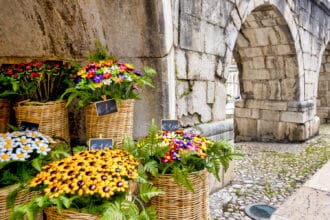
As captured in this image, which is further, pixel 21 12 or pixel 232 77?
pixel 232 77

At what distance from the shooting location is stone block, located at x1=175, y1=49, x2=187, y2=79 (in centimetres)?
273

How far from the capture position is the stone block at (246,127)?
6.38 meters

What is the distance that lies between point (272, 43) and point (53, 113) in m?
4.74

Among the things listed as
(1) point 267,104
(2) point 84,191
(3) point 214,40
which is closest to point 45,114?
(2) point 84,191

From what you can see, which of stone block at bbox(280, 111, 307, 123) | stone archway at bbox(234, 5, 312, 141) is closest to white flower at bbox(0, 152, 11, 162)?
stone archway at bbox(234, 5, 312, 141)

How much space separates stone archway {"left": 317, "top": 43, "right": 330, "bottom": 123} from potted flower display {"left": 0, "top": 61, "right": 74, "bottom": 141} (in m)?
8.74

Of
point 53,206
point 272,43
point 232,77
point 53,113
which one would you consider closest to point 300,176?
point 272,43

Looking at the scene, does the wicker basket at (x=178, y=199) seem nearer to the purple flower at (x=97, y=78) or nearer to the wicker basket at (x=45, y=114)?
the purple flower at (x=97, y=78)

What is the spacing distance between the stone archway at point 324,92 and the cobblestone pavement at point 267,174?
3262 millimetres

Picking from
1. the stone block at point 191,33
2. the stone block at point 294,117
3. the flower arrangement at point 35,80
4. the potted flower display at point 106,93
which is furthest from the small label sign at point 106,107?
the stone block at point 294,117

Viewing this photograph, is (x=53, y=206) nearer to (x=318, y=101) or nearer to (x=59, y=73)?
(x=59, y=73)

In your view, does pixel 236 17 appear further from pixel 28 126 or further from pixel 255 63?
pixel 28 126

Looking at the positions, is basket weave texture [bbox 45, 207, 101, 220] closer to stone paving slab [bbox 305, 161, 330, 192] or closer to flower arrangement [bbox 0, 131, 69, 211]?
flower arrangement [bbox 0, 131, 69, 211]

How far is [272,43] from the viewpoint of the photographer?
225 inches
